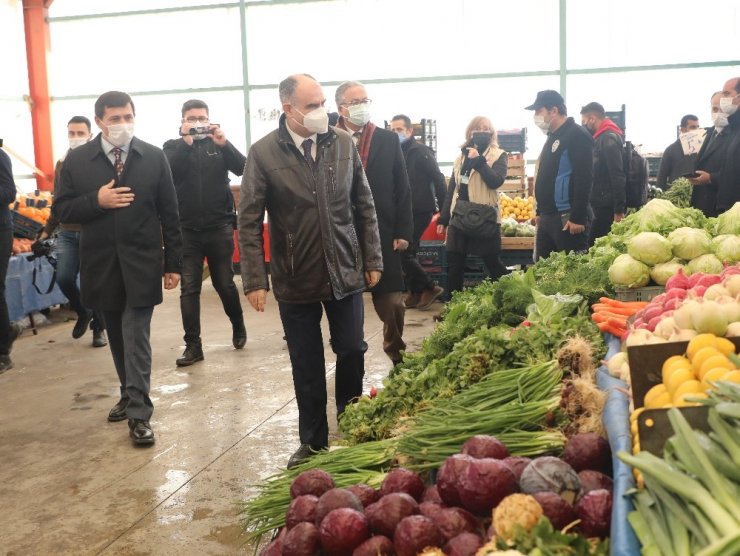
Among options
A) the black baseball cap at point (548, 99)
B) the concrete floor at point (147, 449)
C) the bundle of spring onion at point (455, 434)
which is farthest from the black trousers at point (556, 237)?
the bundle of spring onion at point (455, 434)

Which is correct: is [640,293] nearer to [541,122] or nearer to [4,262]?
[541,122]

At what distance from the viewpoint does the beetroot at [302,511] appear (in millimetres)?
2291

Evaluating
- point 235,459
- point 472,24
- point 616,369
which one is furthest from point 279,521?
point 472,24

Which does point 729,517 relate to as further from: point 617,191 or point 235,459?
point 617,191

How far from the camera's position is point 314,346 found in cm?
410

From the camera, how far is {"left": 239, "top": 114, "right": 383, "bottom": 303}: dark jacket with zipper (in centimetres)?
390

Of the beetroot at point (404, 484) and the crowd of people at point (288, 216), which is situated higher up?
the crowd of people at point (288, 216)

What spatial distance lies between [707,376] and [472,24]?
531 inches

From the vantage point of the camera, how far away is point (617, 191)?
7836 mm

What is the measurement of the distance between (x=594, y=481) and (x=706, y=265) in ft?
8.00

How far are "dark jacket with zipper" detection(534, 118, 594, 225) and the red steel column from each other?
40.6 feet

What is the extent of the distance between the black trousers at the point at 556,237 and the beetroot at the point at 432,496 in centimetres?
466

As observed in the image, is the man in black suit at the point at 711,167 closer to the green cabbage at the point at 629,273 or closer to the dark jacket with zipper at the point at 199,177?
the green cabbage at the point at 629,273

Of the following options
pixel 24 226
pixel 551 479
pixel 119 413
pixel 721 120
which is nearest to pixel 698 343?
pixel 551 479
